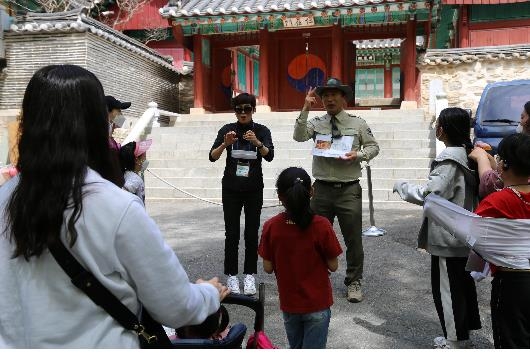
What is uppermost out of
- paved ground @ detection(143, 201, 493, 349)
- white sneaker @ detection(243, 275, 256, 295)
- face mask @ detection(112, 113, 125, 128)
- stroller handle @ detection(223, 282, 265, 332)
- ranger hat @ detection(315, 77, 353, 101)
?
Answer: ranger hat @ detection(315, 77, 353, 101)

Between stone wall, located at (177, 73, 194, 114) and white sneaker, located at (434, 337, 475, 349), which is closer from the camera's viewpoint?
white sneaker, located at (434, 337, 475, 349)

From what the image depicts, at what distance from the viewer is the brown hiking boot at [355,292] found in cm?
404

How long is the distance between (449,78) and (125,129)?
9.31 meters

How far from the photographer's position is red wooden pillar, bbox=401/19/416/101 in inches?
597

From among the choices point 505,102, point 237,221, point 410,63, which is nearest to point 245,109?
point 237,221

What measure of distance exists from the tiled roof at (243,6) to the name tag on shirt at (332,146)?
1132cm

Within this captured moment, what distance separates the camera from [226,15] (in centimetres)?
1560

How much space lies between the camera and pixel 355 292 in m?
4.06

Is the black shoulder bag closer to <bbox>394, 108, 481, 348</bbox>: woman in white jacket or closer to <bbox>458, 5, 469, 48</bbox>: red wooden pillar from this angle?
<bbox>394, 108, 481, 348</bbox>: woman in white jacket

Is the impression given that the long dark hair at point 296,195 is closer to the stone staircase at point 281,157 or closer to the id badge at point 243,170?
the id badge at point 243,170

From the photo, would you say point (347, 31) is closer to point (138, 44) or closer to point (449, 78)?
point (449, 78)

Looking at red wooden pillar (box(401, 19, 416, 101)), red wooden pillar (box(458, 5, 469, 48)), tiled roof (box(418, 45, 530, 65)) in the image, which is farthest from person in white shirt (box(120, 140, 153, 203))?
red wooden pillar (box(458, 5, 469, 48))

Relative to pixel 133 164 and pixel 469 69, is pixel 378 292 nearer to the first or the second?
pixel 133 164

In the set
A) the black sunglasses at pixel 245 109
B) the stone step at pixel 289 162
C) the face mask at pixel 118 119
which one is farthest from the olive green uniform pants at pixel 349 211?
the stone step at pixel 289 162
